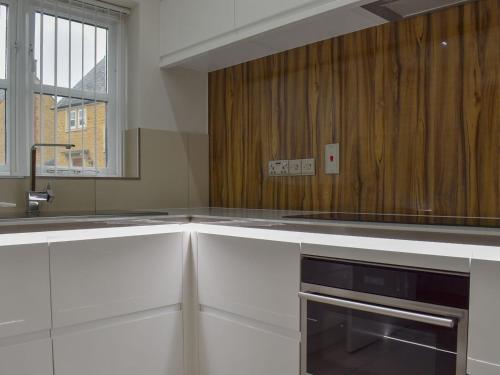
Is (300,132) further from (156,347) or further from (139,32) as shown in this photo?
(156,347)

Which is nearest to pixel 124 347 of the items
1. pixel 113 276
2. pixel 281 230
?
pixel 113 276

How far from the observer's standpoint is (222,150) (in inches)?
105

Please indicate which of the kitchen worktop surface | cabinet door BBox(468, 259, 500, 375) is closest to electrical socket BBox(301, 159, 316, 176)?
the kitchen worktop surface

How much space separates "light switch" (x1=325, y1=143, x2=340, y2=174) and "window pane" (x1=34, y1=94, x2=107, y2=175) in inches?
45.7

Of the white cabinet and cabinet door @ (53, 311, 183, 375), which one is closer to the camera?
the white cabinet

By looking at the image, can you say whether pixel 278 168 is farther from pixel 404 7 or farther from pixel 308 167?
pixel 404 7

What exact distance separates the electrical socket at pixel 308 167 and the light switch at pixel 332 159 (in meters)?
0.07

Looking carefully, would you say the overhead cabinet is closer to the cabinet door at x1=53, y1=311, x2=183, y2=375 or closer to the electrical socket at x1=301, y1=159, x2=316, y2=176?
the electrical socket at x1=301, y1=159, x2=316, y2=176

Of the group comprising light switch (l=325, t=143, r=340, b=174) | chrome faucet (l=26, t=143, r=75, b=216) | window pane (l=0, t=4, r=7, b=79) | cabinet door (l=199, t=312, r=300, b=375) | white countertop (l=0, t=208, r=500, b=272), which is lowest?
cabinet door (l=199, t=312, r=300, b=375)

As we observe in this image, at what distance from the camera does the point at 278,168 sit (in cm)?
235

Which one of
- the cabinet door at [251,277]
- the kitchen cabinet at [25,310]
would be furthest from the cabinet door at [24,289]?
the cabinet door at [251,277]

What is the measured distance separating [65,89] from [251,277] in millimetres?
1333

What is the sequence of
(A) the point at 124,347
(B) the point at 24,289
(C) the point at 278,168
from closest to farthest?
(B) the point at 24,289 → (A) the point at 124,347 → (C) the point at 278,168

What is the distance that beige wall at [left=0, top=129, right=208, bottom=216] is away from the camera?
218 centimetres
